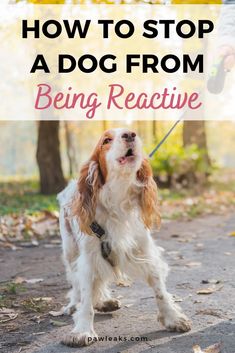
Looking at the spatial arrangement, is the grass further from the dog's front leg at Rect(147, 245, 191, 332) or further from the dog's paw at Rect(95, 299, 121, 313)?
the dog's front leg at Rect(147, 245, 191, 332)

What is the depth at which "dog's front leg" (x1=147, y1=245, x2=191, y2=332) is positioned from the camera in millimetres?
3334

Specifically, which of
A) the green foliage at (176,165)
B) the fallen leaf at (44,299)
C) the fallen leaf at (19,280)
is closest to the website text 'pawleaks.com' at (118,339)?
the fallen leaf at (44,299)

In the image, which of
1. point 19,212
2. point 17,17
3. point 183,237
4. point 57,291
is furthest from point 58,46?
point 57,291

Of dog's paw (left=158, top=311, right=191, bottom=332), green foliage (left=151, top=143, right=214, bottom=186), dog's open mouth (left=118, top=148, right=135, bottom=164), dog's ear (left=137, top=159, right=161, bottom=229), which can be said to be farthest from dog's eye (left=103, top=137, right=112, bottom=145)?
green foliage (left=151, top=143, right=214, bottom=186)

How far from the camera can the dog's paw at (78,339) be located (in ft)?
10.4

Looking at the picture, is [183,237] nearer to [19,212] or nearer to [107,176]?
[19,212]

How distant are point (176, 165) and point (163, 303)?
8.64 meters

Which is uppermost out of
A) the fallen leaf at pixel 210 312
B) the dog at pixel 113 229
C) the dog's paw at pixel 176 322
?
the dog at pixel 113 229

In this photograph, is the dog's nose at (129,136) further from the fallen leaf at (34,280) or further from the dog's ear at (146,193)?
the fallen leaf at (34,280)

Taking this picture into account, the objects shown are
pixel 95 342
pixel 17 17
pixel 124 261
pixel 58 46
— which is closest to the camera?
pixel 95 342

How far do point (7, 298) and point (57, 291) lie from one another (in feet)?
1.49

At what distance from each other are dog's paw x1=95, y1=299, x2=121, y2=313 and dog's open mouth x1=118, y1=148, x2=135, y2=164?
1.18m

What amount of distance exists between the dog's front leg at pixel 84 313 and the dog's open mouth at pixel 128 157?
0.69 metres

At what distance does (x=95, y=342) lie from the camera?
10.6ft
